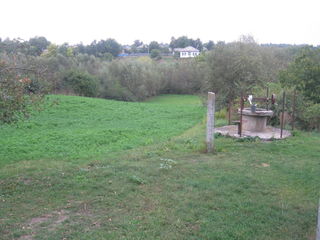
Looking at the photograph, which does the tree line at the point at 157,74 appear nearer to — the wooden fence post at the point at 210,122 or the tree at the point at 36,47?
the tree at the point at 36,47

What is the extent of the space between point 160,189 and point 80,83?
109 ft

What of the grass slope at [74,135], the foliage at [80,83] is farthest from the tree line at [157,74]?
the grass slope at [74,135]

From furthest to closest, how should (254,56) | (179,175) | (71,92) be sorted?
1. (71,92)
2. (254,56)
3. (179,175)

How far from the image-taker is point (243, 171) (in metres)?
7.88

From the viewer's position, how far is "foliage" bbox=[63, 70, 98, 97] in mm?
37469

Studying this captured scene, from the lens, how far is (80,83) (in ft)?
125

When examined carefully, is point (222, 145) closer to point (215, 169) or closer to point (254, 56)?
point (215, 169)

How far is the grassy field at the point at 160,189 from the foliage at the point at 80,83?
26004 mm

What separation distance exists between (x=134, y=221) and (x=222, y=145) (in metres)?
6.14

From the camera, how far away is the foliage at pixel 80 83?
123ft

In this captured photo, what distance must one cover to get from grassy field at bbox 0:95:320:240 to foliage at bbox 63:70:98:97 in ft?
85.3

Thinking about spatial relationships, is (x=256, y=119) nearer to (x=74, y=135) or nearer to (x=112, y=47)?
(x=74, y=135)

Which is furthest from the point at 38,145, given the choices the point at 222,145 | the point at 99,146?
the point at 222,145

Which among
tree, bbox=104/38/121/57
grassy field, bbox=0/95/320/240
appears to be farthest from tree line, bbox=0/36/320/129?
grassy field, bbox=0/95/320/240
